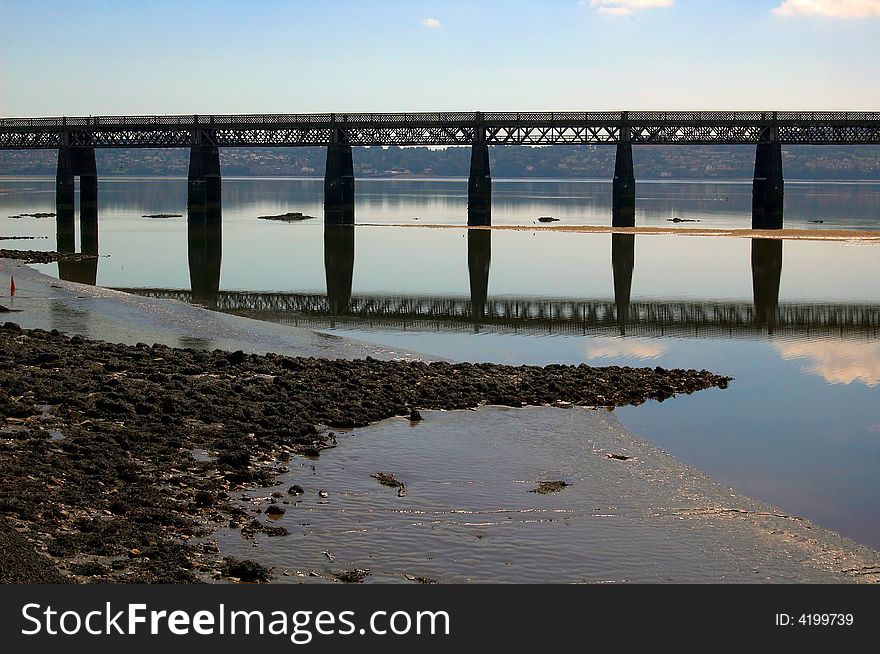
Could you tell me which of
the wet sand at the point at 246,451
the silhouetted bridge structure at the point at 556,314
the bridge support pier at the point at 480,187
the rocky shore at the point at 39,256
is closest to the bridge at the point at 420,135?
the bridge support pier at the point at 480,187

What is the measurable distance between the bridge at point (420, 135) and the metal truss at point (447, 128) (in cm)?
9

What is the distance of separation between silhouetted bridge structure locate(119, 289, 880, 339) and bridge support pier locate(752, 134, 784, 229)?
5000 centimetres

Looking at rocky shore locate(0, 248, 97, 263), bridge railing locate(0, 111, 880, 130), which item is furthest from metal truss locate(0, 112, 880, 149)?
rocky shore locate(0, 248, 97, 263)

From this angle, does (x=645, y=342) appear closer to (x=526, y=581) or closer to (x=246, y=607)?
(x=526, y=581)

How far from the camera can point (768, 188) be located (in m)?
99.9

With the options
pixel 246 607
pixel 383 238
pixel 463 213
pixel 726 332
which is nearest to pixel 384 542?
pixel 246 607

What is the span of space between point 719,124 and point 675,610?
9644cm

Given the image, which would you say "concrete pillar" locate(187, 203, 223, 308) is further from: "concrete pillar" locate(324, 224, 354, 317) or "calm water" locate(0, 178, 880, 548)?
"concrete pillar" locate(324, 224, 354, 317)

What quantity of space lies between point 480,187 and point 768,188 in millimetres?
23244

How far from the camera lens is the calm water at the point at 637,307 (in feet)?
79.2

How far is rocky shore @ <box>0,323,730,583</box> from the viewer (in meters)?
15.6

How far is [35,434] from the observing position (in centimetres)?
2031

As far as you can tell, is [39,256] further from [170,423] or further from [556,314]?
[170,423]

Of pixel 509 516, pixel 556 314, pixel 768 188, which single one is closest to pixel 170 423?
pixel 509 516
